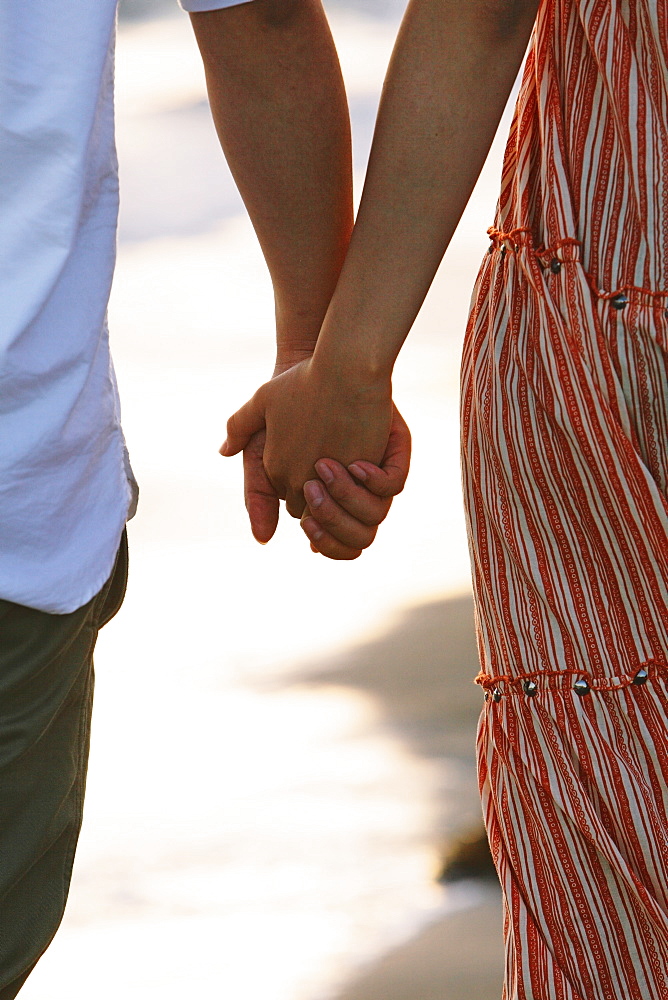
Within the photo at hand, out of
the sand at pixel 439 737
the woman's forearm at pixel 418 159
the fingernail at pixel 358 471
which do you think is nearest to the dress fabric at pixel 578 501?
the woman's forearm at pixel 418 159

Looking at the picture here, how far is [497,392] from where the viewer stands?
2.17ft

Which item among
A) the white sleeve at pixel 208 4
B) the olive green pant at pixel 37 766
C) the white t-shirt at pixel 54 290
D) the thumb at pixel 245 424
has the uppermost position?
the white sleeve at pixel 208 4

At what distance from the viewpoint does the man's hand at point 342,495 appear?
0.85 m

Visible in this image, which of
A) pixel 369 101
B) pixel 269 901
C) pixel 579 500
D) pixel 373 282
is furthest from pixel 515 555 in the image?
pixel 369 101

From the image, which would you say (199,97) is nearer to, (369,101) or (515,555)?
(369,101)

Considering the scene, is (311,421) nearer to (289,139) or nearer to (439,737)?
(289,139)

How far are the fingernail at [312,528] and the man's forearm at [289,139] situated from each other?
120 millimetres

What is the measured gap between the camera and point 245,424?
0.91m

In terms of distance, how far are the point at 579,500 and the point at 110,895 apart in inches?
38.6

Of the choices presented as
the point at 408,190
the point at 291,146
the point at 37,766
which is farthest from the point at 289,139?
the point at 37,766

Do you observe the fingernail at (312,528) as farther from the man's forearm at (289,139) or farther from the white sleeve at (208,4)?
the white sleeve at (208,4)

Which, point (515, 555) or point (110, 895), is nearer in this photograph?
point (515, 555)

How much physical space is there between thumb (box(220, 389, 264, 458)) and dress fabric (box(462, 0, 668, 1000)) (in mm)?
233

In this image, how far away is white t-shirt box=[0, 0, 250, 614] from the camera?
54 centimetres
